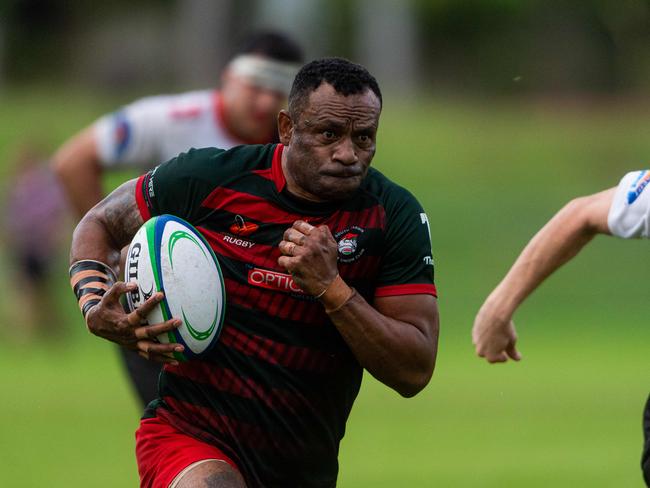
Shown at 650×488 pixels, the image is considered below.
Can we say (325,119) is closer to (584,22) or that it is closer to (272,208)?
(272,208)

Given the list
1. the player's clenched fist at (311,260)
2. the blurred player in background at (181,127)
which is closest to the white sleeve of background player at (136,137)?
the blurred player in background at (181,127)

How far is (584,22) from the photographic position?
146 ft

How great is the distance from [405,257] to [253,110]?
10.4 feet

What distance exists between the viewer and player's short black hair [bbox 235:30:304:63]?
29.1 ft

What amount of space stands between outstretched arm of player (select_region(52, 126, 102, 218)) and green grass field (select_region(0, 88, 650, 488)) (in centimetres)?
266

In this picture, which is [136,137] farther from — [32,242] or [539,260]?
[32,242]

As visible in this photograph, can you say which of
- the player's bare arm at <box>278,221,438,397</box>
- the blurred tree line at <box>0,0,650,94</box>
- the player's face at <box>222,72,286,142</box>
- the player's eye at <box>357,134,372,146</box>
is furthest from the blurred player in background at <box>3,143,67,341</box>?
the blurred tree line at <box>0,0,650,94</box>

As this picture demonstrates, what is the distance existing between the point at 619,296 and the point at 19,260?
33.5 ft

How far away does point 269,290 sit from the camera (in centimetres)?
567

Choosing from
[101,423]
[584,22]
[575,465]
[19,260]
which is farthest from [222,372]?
[584,22]

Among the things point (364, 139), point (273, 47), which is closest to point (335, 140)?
point (364, 139)

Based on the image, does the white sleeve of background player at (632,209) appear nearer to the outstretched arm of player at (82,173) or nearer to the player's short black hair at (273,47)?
the player's short black hair at (273,47)

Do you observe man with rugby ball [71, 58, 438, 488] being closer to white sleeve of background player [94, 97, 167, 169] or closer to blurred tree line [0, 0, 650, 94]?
white sleeve of background player [94, 97, 167, 169]

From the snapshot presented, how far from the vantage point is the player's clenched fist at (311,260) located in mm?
5281
